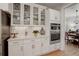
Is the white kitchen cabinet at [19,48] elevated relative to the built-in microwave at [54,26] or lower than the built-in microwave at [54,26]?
lower

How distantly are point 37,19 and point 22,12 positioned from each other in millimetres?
368

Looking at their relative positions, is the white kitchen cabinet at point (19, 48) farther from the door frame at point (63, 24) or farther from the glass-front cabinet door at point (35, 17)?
the door frame at point (63, 24)

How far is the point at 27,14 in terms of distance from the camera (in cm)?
240

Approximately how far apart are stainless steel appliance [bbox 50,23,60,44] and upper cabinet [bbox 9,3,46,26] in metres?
0.26

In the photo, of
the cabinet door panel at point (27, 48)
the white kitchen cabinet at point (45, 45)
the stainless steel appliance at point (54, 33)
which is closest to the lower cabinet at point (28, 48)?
the cabinet door panel at point (27, 48)

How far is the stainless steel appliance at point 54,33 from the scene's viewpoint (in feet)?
7.64

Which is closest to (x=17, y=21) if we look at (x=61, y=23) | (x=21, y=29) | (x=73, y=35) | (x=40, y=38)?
(x=21, y=29)

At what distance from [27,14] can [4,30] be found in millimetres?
614

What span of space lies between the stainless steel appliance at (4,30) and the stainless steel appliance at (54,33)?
938mm

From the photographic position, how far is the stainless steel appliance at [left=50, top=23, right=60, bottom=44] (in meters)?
2.33

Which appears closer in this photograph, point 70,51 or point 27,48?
point 70,51

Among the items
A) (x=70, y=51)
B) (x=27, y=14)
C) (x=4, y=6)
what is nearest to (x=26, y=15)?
(x=27, y=14)

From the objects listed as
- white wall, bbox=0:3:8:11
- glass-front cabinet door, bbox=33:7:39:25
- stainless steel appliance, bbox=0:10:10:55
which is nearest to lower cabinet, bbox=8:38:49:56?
stainless steel appliance, bbox=0:10:10:55

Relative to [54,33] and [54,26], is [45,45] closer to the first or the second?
[54,33]
